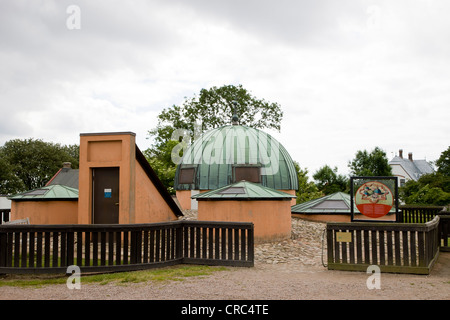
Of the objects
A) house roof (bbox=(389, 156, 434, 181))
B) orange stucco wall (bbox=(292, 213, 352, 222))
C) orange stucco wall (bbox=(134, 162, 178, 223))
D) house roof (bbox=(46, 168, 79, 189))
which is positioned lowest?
orange stucco wall (bbox=(292, 213, 352, 222))

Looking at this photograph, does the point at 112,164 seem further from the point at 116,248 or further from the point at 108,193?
the point at 116,248

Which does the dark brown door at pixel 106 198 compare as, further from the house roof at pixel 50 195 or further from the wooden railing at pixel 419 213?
the wooden railing at pixel 419 213

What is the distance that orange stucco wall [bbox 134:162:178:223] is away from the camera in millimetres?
11961

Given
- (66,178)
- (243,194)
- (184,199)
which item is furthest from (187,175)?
(243,194)

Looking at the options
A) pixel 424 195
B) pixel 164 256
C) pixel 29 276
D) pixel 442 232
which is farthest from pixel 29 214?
pixel 424 195

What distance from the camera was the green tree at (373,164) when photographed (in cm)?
4769

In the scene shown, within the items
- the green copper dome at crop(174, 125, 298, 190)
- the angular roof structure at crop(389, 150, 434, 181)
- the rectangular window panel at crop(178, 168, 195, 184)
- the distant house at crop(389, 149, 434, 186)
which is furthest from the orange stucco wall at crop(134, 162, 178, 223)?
the angular roof structure at crop(389, 150, 434, 181)

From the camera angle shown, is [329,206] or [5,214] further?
[329,206]

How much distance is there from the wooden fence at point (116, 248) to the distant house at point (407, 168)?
50.3m

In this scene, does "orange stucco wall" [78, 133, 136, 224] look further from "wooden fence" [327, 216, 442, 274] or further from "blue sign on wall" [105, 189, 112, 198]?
"wooden fence" [327, 216, 442, 274]

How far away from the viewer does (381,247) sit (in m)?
8.20

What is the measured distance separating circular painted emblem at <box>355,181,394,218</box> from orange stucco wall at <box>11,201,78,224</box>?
9.27 m

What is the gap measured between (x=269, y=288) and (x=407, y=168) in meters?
64.4

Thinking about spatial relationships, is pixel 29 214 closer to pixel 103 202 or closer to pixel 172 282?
pixel 103 202
